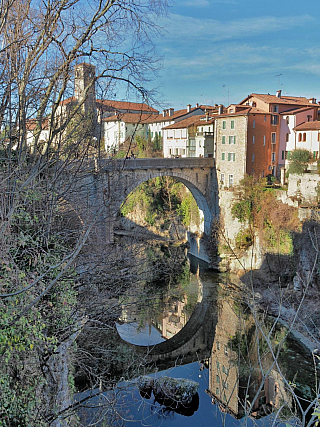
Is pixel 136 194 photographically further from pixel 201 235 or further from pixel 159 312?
pixel 159 312

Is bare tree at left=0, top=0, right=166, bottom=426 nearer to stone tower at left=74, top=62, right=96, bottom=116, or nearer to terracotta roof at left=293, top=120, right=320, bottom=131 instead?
stone tower at left=74, top=62, right=96, bottom=116

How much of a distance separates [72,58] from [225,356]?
9384 millimetres

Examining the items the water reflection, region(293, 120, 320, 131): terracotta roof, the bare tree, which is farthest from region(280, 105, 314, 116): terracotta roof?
the bare tree

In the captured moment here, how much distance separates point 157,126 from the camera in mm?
33469

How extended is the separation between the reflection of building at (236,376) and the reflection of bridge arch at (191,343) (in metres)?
0.30

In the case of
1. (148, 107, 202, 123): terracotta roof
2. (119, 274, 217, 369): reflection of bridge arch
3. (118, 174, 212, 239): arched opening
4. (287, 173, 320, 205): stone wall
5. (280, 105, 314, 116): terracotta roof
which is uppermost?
(148, 107, 202, 123): terracotta roof

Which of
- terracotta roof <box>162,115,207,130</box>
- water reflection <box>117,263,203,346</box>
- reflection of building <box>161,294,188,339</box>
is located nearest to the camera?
water reflection <box>117,263,203,346</box>

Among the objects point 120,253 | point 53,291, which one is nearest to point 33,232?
point 53,291

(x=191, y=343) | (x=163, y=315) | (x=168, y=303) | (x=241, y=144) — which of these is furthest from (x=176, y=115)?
(x=191, y=343)

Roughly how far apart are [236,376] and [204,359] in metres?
1.59

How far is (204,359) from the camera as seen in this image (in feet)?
38.2

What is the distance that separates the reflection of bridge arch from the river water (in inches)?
1.2

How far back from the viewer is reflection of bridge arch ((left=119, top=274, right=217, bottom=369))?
39.0 feet

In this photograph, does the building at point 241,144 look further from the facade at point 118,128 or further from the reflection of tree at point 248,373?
the reflection of tree at point 248,373
